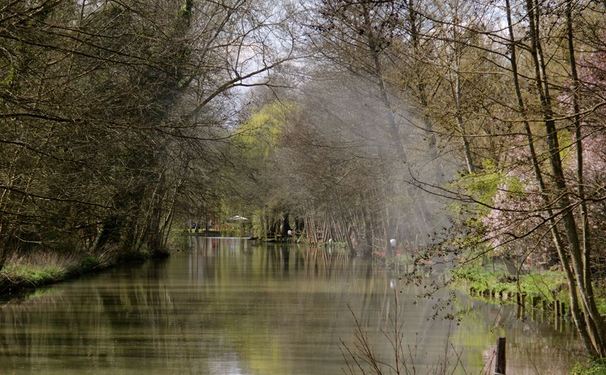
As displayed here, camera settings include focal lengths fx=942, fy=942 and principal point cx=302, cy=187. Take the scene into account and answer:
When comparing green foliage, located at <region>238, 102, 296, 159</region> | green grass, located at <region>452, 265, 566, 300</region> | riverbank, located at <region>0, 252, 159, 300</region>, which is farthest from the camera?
green foliage, located at <region>238, 102, 296, 159</region>

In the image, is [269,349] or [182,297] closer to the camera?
[269,349]

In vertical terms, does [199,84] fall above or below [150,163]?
above

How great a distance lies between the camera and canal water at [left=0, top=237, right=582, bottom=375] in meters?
12.9

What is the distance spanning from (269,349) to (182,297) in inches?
385

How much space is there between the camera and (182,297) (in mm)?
23844

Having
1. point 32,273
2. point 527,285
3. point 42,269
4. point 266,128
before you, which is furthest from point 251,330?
point 266,128

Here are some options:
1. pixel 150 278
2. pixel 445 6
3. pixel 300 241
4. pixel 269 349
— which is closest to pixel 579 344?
Answer: pixel 269 349

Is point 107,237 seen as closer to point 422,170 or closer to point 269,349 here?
point 422,170

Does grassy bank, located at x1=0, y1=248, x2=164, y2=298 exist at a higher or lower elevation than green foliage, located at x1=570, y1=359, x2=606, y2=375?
higher

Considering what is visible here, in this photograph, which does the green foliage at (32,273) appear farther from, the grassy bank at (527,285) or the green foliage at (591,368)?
the green foliage at (591,368)

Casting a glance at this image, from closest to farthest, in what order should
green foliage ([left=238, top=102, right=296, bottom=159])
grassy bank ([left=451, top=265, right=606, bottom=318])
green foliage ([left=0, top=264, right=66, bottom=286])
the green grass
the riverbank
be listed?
grassy bank ([left=451, top=265, right=606, bottom=318]) < the green grass < the riverbank < green foliage ([left=0, top=264, right=66, bottom=286]) < green foliage ([left=238, top=102, right=296, bottom=159])

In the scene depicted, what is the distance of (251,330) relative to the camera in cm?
1670

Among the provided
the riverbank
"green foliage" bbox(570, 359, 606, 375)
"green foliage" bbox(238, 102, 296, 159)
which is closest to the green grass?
"green foliage" bbox(570, 359, 606, 375)

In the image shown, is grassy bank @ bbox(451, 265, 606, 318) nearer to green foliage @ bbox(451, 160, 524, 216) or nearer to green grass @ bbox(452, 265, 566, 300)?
green grass @ bbox(452, 265, 566, 300)
